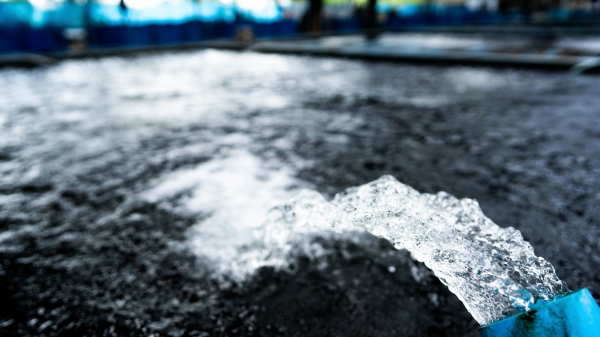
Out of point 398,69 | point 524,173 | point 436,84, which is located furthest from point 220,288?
point 398,69

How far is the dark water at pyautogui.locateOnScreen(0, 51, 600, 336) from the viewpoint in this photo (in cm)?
153

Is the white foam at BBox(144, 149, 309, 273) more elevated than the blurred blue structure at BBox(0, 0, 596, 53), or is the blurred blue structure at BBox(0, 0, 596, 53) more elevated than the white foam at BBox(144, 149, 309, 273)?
the blurred blue structure at BBox(0, 0, 596, 53)

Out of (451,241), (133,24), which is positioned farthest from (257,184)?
(133,24)

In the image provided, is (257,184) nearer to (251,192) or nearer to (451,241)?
(251,192)

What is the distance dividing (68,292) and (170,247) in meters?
0.50

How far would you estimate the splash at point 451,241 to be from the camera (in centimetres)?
100

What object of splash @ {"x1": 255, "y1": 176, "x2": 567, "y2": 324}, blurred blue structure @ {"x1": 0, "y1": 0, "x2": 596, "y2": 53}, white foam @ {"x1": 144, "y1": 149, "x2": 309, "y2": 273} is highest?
blurred blue structure @ {"x1": 0, "y1": 0, "x2": 596, "y2": 53}

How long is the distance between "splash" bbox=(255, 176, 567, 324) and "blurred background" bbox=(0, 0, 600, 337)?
0.25m

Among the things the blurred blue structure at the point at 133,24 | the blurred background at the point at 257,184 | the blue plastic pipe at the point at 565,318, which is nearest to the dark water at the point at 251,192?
the blurred background at the point at 257,184

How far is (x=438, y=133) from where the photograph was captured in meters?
3.73

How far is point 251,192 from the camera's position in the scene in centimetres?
261

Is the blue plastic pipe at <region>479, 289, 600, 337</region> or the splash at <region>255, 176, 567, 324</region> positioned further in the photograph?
the splash at <region>255, 176, 567, 324</region>

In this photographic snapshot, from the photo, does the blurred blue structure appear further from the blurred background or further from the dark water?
the dark water

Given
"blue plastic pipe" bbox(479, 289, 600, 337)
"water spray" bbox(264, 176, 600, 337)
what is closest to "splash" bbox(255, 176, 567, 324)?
"water spray" bbox(264, 176, 600, 337)
